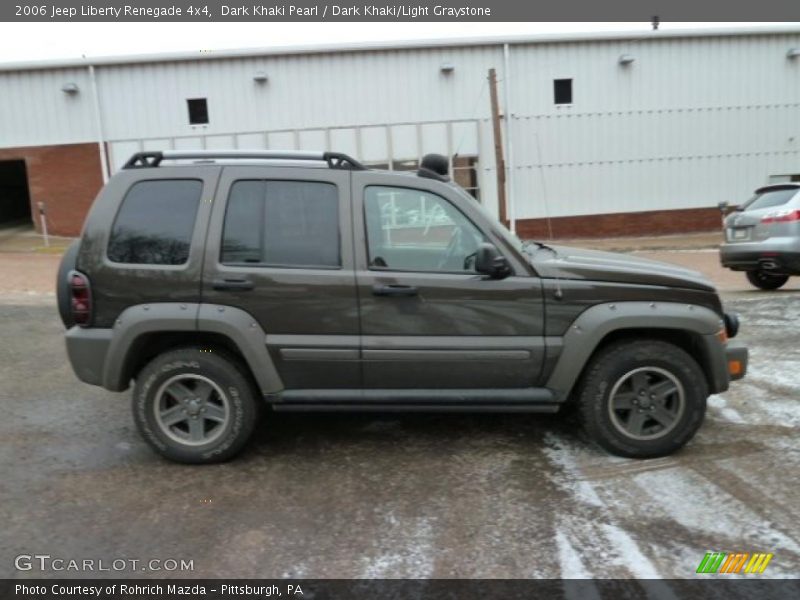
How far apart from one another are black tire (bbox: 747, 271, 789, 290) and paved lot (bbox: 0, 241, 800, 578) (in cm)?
558

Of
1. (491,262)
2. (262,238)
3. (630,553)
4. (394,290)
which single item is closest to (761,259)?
(491,262)

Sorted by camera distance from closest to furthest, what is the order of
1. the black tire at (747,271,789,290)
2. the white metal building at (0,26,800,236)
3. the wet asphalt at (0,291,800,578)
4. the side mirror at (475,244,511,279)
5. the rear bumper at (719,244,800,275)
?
1. the wet asphalt at (0,291,800,578)
2. the side mirror at (475,244,511,279)
3. the rear bumper at (719,244,800,275)
4. the black tire at (747,271,789,290)
5. the white metal building at (0,26,800,236)

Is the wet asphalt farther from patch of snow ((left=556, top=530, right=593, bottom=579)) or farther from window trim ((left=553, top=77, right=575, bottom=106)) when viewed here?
window trim ((left=553, top=77, right=575, bottom=106))

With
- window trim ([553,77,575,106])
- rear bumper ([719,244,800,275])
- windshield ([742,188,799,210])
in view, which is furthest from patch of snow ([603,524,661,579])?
window trim ([553,77,575,106])

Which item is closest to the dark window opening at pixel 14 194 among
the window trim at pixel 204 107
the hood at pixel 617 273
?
the window trim at pixel 204 107

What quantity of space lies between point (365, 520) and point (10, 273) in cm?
1270

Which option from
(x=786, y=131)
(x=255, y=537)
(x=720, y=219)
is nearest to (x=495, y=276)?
(x=255, y=537)

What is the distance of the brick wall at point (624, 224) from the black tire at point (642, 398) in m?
16.5

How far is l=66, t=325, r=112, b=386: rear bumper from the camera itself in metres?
3.97

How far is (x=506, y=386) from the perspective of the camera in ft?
13.2

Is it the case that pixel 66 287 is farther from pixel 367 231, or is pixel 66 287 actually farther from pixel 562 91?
pixel 562 91

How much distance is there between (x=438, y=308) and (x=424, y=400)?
60 cm

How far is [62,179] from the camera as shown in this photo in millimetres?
19266

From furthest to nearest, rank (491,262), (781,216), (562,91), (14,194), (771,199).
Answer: (14,194), (562,91), (771,199), (781,216), (491,262)
